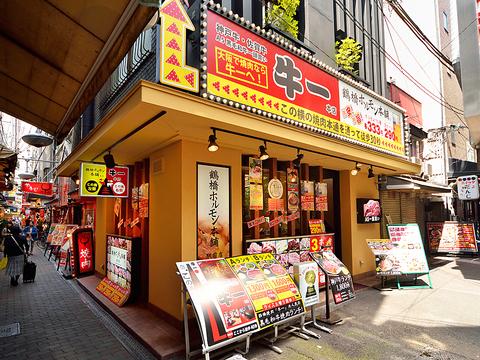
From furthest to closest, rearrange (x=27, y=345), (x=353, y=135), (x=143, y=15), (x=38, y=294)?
(x=38, y=294) < (x=353, y=135) < (x=27, y=345) < (x=143, y=15)

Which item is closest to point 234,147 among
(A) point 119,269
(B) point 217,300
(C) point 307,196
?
(C) point 307,196

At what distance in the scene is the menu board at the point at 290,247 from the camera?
6.70 m

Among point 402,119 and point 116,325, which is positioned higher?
point 402,119

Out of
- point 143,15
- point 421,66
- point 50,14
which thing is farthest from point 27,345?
point 421,66

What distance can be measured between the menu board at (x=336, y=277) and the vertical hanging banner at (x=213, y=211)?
2.00 m

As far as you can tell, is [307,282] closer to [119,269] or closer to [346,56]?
[119,269]

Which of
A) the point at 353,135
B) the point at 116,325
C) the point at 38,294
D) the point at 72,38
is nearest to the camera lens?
the point at 72,38

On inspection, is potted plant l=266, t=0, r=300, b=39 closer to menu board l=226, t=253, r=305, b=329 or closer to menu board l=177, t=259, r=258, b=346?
menu board l=226, t=253, r=305, b=329

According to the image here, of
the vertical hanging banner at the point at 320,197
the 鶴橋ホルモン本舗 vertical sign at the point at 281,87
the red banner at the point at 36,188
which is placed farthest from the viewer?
the red banner at the point at 36,188

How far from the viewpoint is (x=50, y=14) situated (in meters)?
3.42

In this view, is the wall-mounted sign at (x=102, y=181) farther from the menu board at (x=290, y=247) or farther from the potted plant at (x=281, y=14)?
the potted plant at (x=281, y=14)

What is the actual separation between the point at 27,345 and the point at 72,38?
5.46 m

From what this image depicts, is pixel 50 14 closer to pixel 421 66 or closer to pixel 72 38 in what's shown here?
pixel 72 38

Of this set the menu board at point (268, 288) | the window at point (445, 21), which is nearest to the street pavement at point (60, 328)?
the menu board at point (268, 288)
